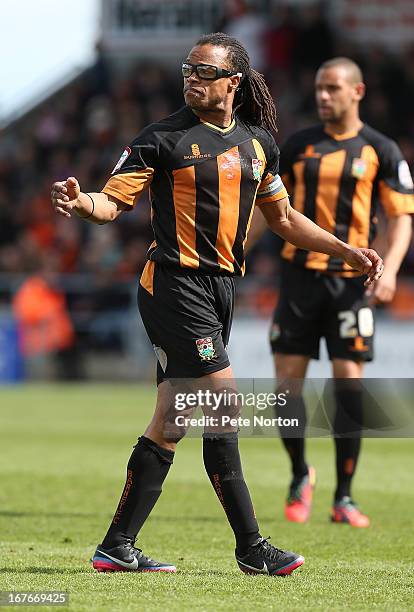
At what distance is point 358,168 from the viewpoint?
7445mm

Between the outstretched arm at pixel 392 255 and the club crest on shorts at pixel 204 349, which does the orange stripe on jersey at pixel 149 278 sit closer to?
the club crest on shorts at pixel 204 349

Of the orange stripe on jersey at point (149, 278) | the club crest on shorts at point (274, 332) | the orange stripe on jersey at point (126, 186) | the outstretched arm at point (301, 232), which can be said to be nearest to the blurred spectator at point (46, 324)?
the club crest on shorts at point (274, 332)

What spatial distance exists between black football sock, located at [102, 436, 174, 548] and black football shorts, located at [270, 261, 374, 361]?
228 cm

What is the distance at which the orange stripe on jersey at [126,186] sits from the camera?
5094 mm

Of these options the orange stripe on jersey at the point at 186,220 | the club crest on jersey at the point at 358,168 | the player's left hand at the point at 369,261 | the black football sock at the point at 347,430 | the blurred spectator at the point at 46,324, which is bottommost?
the blurred spectator at the point at 46,324

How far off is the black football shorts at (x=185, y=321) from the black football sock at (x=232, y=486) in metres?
0.31

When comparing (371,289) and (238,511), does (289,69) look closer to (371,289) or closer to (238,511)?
(371,289)

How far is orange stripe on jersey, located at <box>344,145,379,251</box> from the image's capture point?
7.41m

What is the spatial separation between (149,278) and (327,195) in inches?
93.5

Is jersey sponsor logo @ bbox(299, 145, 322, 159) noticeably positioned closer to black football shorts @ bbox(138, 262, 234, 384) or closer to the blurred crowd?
black football shorts @ bbox(138, 262, 234, 384)

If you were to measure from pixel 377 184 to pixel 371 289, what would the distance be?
63cm

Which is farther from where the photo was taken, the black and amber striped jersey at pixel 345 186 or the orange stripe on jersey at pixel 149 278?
the black and amber striped jersey at pixel 345 186

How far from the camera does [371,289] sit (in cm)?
746

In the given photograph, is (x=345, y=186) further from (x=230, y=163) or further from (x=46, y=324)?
(x=46, y=324)
